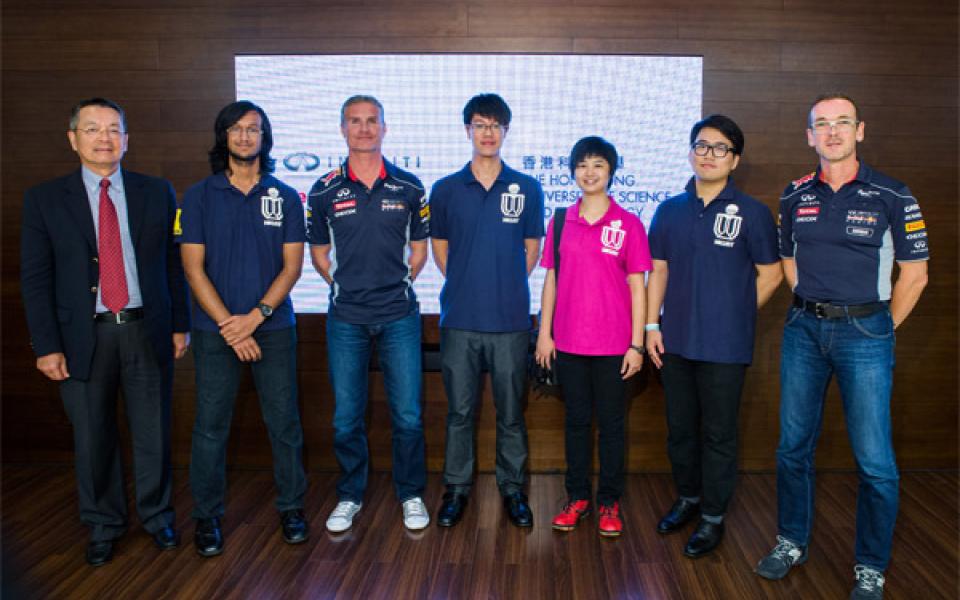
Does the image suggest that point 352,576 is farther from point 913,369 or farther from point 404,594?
point 913,369

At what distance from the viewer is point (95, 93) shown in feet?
12.2

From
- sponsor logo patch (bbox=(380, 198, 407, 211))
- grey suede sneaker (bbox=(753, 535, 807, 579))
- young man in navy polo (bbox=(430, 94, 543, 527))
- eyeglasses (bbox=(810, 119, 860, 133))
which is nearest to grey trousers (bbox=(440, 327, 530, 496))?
young man in navy polo (bbox=(430, 94, 543, 527))

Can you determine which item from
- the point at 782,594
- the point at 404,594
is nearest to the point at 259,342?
the point at 404,594

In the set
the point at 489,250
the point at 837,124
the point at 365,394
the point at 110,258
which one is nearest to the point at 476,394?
the point at 365,394

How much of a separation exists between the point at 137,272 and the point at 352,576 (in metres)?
1.47

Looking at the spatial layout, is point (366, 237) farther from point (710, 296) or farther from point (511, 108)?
point (710, 296)

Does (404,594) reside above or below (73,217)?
below

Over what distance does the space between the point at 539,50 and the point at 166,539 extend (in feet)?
9.32

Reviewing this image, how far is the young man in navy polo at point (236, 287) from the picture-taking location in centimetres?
279

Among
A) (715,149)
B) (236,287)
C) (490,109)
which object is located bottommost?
(236,287)

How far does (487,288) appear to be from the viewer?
9.74ft

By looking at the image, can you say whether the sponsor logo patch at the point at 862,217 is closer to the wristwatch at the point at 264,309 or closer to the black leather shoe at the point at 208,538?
the wristwatch at the point at 264,309

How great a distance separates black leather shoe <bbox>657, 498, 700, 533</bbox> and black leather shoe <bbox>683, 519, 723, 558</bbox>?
12 cm

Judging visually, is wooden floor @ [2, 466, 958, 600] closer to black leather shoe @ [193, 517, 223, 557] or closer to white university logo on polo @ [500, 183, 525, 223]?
black leather shoe @ [193, 517, 223, 557]
